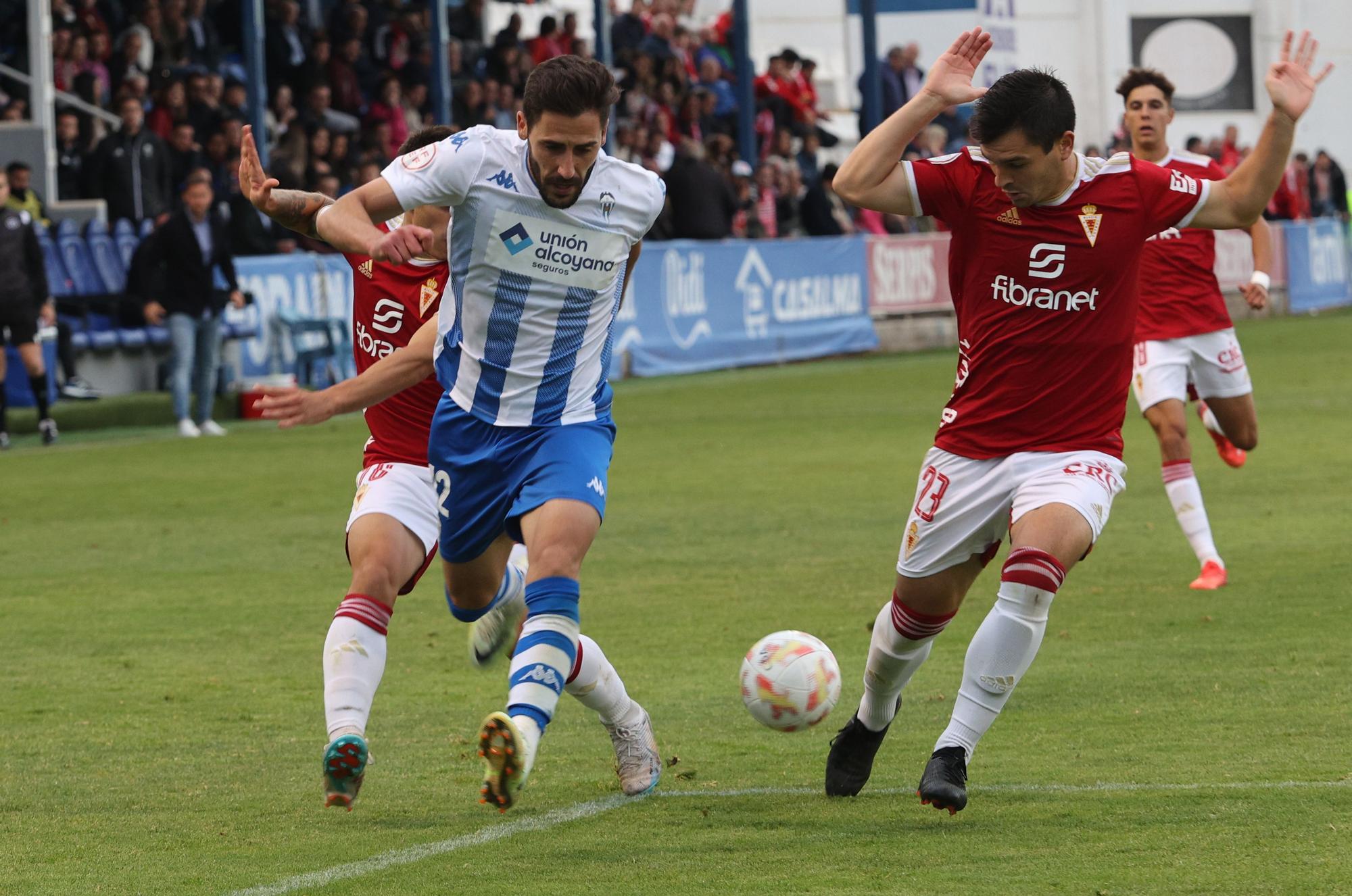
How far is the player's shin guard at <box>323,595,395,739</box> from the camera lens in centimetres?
564

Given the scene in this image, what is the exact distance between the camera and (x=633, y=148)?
25500mm

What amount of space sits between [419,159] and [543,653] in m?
1.39

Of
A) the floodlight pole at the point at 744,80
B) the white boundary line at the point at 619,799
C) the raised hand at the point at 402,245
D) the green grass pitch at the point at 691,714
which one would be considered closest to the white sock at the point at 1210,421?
the green grass pitch at the point at 691,714

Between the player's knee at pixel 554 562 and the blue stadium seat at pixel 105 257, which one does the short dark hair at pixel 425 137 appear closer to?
the player's knee at pixel 554 562

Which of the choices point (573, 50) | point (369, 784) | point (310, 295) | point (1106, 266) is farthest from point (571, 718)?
point (573, 50)

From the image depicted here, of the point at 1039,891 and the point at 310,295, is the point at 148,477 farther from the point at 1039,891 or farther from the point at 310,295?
the point at 1039,891

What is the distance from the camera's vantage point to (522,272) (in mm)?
5609

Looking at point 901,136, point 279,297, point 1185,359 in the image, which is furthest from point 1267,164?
point 279,297

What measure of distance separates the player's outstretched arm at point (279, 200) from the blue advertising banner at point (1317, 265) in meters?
31.8

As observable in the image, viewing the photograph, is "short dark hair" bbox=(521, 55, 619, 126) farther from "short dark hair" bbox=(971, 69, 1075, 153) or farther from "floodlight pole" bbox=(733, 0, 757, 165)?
"floodlight pole" bbox=(733, 0, 757, 165)

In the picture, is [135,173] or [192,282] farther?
[135,173]

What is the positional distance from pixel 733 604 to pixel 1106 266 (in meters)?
3.89

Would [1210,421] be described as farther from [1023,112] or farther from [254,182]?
[254,182]

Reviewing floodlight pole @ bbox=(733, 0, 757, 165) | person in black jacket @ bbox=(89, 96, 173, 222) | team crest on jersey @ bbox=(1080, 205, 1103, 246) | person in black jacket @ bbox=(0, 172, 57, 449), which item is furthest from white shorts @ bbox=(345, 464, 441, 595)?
floodlight pole @ bbox=(733, 0, 757, 165)
